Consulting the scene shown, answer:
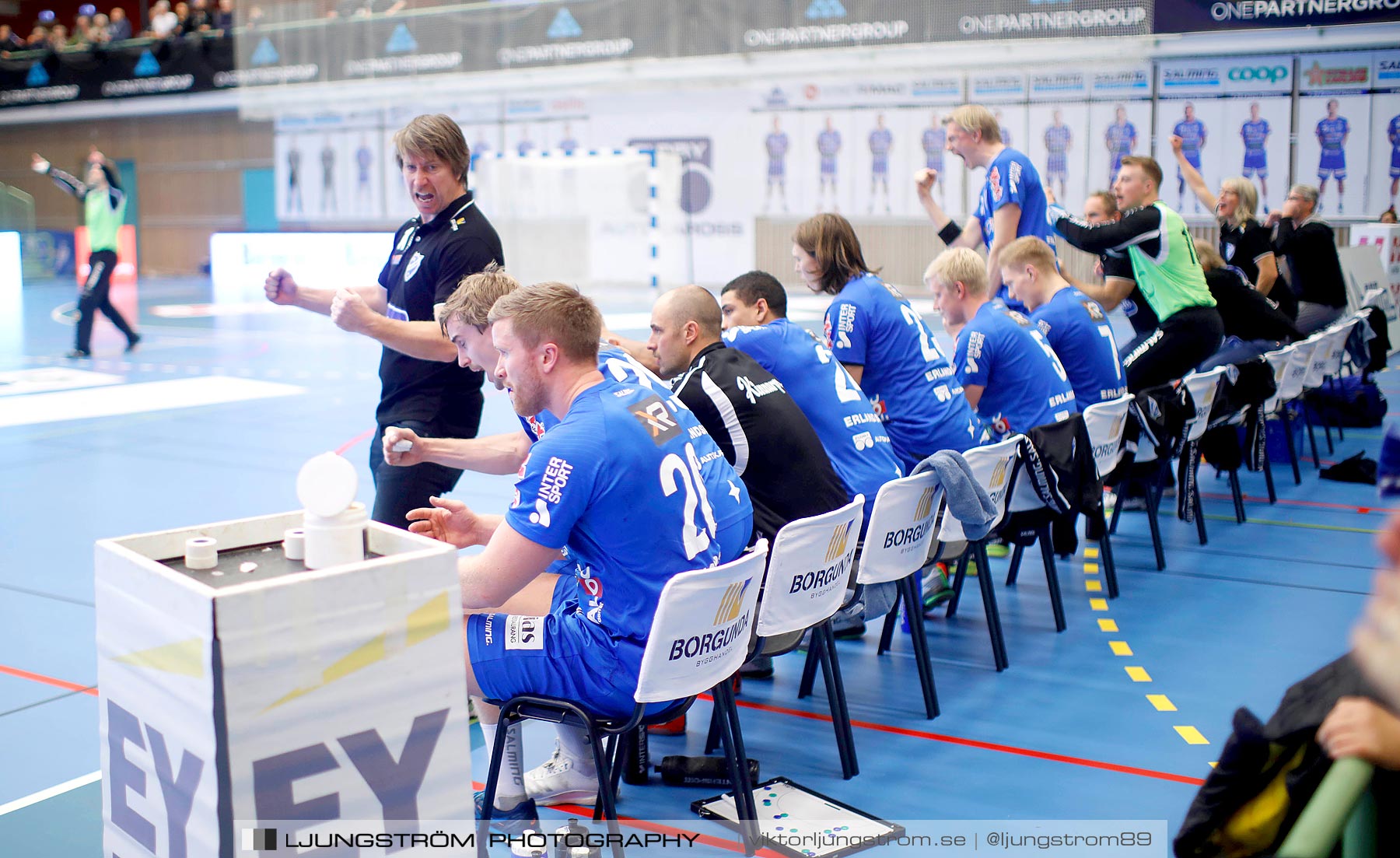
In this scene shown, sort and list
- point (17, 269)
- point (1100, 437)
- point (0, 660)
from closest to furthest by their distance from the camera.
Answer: point (0, 660), point (1100, 437), point (17, 269)

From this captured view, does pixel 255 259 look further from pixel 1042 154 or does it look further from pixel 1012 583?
pixel 1012 583

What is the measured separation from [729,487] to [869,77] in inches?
598

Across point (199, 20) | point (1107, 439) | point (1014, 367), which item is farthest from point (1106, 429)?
point (199, 20)

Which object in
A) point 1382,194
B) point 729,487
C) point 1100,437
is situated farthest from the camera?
point 1382,194

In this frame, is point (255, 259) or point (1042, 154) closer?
point (1042, 154)

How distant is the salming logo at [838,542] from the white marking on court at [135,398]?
7.69m

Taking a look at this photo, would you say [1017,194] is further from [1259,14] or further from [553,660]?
[1259,14]

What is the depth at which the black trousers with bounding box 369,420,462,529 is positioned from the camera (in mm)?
3535

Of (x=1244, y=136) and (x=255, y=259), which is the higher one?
(x=1244, y=136)

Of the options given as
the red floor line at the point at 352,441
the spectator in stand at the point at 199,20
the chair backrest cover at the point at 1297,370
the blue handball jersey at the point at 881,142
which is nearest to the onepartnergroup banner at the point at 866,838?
the chair backrest cover at the point at 1297,370

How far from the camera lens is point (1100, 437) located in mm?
4715

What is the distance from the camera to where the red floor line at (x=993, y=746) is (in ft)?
10.7

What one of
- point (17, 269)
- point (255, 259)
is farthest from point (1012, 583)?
point (17, 269)

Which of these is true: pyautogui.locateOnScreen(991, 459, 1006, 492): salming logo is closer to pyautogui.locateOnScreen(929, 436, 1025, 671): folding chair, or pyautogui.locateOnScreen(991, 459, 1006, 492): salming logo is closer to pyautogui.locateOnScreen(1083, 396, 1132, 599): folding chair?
pyautogui.locateOnScreen(929, 436, 1025, 671): folding chair
